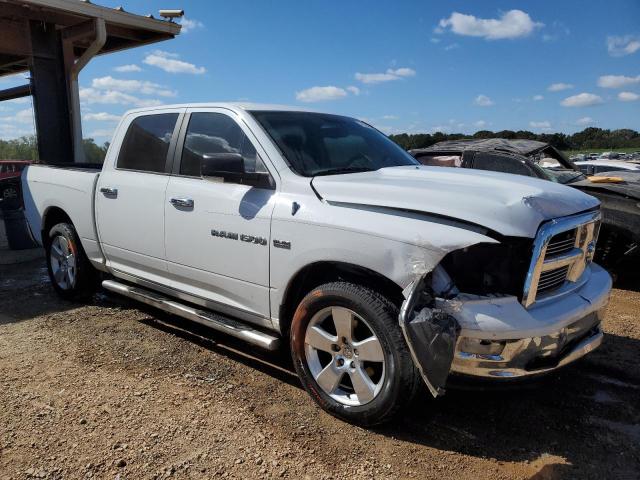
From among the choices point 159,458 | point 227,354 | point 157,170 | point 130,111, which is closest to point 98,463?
point 159,458

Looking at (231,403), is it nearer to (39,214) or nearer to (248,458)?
(248,458)

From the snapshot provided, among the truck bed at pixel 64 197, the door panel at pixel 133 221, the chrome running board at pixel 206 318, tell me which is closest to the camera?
the chrome running board at pixel 206 318

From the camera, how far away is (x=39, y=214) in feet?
18.8

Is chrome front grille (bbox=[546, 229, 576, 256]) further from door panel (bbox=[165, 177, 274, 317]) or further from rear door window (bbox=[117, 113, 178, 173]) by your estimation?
rear door window (bbox=[117, 113, 178, 173])

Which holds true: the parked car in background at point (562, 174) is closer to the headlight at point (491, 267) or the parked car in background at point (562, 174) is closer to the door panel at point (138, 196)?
the headlight at point (491, 267)

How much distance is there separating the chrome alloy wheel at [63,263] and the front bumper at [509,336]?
4201mm

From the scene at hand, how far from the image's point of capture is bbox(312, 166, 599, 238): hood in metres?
2.65

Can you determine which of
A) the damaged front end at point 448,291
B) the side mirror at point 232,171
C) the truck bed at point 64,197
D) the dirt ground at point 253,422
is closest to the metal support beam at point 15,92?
the truck bed at point 64,197

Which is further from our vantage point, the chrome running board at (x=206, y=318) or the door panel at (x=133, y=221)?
the door panel at (x=133, y=221)

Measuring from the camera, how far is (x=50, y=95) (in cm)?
958

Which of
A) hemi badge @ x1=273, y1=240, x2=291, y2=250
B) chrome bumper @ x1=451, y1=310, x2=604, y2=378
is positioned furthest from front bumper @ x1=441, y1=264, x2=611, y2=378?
hemi badge @ x1=273, y1=240, x2=291, y2=250

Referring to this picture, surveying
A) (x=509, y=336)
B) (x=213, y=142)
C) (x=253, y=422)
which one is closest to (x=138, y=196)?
(x=213, y=142)

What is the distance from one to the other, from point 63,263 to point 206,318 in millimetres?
2568

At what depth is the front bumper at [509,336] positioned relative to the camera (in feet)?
8.43
